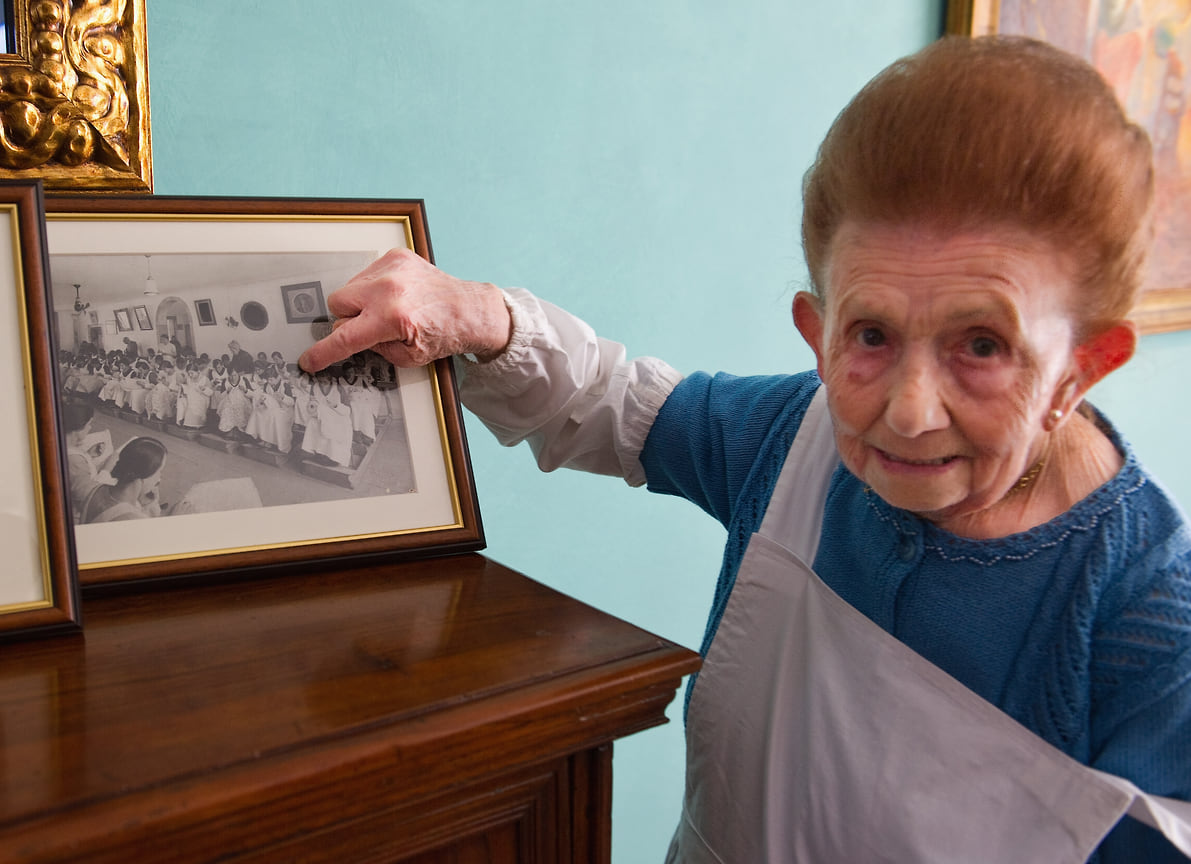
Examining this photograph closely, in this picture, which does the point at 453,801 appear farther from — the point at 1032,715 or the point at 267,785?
the point at 1032,715

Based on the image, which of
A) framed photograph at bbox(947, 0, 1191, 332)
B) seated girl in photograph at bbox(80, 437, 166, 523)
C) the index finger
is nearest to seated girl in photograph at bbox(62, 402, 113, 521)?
seated girl in photograph at bbox(80, 437, 166, 523)

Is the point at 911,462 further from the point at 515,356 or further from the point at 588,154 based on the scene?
the point at 588,154

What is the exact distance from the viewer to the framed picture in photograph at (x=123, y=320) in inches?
27.4

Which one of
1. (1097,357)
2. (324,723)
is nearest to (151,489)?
(324,723)

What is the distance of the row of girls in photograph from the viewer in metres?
0.68

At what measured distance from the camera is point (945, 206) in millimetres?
646

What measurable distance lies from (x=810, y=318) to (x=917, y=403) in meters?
0.19

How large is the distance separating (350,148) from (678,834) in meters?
0.83

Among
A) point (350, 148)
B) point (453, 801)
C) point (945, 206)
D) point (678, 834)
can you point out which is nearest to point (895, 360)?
point (945, 206)

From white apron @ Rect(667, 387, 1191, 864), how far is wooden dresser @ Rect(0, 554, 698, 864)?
238 millimetres

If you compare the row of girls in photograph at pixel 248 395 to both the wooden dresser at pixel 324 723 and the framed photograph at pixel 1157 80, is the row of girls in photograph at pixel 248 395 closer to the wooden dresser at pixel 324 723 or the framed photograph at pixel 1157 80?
the wooden dresser at pixel 324 723

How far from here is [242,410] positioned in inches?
28.0

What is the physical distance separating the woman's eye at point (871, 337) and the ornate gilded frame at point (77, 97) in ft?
2.18

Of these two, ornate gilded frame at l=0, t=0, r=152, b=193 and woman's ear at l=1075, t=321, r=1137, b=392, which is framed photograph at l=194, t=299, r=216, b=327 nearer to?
ornate gilded frame at l=0, t=0, r=152, b=193
